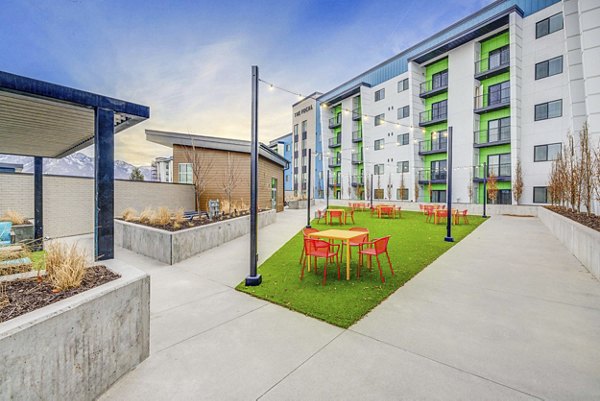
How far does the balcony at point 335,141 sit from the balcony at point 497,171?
19.0 metres

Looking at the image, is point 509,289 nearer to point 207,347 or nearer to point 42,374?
Result: point 207,347

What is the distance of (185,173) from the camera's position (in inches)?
627

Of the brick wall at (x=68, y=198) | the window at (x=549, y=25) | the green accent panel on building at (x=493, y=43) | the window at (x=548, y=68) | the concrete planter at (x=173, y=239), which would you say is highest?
the green accent panel on building at (x=493, y=43)

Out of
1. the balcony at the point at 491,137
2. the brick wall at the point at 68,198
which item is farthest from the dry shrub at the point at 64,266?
the balcony at the point at 491,137

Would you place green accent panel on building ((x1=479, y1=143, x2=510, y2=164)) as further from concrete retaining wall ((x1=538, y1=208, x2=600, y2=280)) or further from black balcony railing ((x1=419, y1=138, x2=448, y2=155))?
concrete retaining wall ((x1=538, y1=208, x2=600, y2=280))

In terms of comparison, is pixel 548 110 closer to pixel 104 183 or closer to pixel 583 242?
pixel 583 242

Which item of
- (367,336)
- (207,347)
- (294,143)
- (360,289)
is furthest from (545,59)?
(294,143)

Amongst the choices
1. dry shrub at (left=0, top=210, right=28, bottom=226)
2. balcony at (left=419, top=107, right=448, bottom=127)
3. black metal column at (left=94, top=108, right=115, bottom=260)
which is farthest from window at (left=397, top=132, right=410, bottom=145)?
dry shrub at (left=0, top=210, right=28, bottom=226)

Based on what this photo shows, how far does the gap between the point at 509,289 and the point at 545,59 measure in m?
23.1

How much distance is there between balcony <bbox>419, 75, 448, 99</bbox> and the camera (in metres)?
25.8

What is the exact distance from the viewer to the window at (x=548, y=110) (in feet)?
60.9

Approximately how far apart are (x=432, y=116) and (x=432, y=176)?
617 centimetres

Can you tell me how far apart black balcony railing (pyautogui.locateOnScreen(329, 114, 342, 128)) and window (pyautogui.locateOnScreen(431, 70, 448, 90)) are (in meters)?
14.0

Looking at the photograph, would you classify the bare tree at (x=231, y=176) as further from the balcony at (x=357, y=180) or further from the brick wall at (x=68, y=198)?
the balcony at (x=357, y=180)
